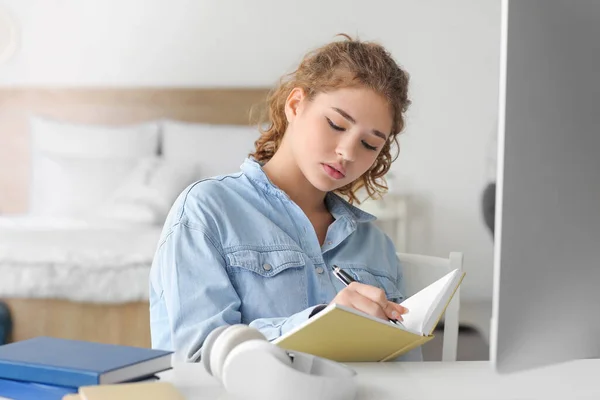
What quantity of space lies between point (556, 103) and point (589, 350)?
19 centimetres

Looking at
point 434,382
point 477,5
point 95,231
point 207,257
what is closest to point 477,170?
point 477,5

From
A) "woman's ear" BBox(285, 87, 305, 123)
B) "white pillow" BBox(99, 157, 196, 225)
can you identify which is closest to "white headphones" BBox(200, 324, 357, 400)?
"woman's ear" BBox(285, 87, 305, 123)

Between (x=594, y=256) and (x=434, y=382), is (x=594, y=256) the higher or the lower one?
the higher one

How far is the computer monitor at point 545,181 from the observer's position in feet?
1.77

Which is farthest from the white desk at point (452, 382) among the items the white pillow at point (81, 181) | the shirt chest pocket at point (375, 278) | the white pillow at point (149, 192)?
the white pillow at point (81, 181)

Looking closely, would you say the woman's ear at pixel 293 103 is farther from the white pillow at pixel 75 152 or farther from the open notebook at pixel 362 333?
the white pillow at pixel 75 152

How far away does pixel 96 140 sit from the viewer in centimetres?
359

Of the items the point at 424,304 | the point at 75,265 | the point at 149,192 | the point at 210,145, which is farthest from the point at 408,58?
the point at 424,304

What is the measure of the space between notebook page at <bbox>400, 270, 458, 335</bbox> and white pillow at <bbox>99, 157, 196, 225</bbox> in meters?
2.36

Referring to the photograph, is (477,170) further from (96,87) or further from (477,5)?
(96,87)

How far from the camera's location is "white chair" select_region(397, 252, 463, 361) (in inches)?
56.2

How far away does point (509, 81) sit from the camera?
0.54 metres

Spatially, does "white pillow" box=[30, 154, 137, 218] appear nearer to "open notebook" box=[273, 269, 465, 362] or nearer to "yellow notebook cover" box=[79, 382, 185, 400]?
"open notebook" box=[273, 269, 465, 362]

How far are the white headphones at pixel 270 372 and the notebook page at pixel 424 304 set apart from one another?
204mm
